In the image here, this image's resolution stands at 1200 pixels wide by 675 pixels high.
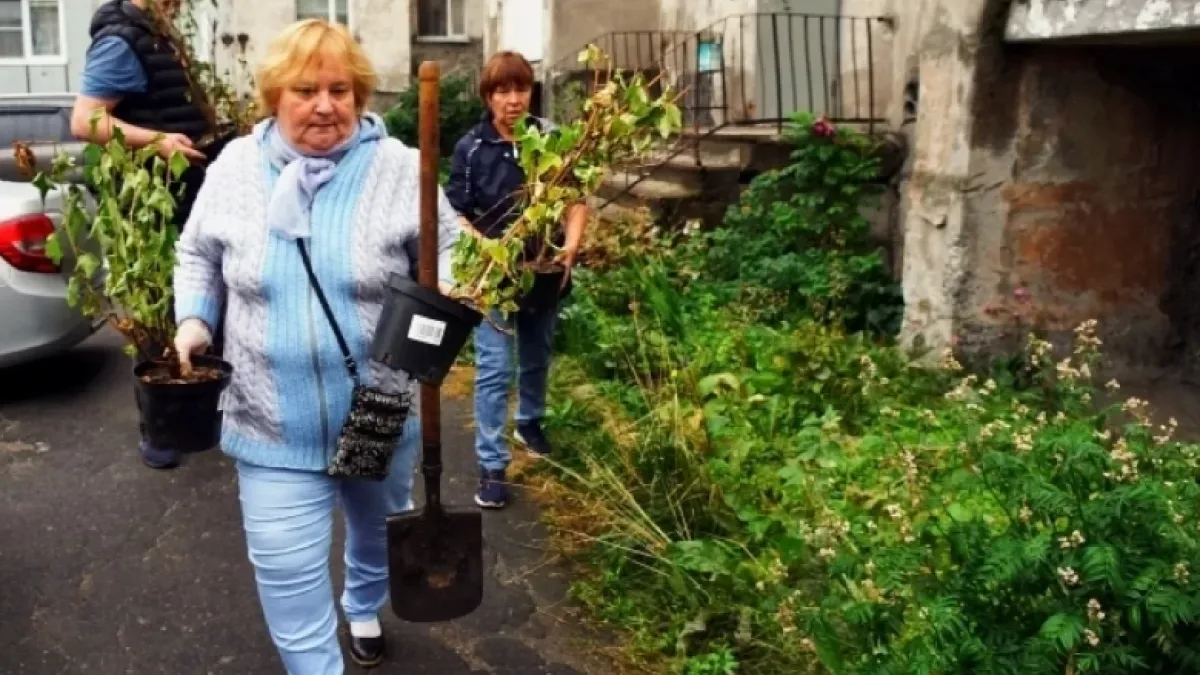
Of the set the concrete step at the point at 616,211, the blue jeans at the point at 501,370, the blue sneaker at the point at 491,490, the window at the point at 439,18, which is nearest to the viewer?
the blue jeans at the point at 501,370

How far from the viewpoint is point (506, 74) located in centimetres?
411

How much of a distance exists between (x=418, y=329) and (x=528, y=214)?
0.36 meters

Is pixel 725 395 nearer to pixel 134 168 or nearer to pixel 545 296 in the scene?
pixel 545 296

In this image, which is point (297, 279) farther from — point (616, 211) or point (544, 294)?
point (616, 211)

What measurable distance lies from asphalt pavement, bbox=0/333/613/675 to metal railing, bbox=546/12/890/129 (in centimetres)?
386

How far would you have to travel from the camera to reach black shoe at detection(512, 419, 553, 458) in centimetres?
478

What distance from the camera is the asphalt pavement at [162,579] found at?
11.1 ft

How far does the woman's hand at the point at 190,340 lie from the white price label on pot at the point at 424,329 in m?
0.56

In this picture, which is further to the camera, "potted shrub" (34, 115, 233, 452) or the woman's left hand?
the woman's left hand

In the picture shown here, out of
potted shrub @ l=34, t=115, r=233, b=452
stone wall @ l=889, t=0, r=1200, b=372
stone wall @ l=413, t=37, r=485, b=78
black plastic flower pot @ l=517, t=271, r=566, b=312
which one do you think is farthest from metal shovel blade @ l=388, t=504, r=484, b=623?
stone wall @ l=413, t=37, r=485, b=78

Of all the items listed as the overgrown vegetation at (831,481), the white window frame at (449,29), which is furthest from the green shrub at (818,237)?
the white window frame at (449,29)

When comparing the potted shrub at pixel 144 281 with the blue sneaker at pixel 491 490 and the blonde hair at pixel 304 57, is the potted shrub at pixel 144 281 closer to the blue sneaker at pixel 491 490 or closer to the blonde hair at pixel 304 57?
the blonde hair at pixel 304 57

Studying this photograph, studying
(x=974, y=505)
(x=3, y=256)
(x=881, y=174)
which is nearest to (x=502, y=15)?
(x=881, y=174)

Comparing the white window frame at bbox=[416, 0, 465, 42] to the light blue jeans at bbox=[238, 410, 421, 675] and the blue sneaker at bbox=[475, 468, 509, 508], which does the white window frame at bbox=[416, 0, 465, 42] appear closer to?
the blue sneaker at bbox=[475, 468, 509, 508]
